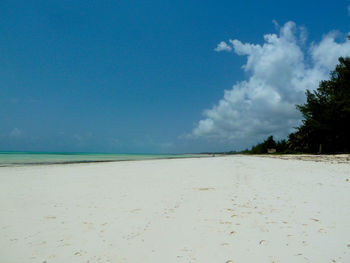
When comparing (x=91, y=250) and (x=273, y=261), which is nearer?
(x=273, y=261)

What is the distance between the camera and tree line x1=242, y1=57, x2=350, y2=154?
2752 centimetres

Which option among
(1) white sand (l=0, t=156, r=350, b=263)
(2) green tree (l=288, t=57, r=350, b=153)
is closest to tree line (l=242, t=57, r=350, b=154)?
(2) green tree (l=288, t=57, r=350, b=153)

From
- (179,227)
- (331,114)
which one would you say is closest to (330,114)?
(331,114)

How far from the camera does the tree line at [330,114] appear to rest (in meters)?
27.5

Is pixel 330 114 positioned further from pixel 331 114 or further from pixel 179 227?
pixel 179 227

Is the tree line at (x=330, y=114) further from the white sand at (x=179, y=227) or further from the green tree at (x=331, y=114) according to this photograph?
the white sand at (x=179, y=227)

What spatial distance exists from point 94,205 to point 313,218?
4.61 m

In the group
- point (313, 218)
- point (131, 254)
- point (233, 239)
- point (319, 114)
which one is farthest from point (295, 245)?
point (319, 114)

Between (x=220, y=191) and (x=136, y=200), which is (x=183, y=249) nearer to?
(x=136, y=200)

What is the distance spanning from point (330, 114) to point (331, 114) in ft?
0.42

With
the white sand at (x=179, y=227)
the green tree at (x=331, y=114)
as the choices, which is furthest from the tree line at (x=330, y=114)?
the white sand at (x=179, y=227)

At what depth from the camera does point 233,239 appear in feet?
9.38

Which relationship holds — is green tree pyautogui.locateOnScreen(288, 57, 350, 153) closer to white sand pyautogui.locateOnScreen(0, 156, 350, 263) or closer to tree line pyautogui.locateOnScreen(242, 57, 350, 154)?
tree line pyautogui.locateOnScreen(242, 57, 350, 154)

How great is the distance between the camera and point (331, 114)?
28875 millimetres
